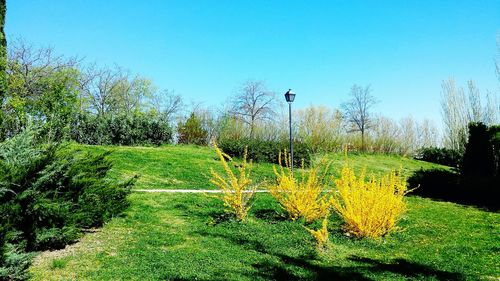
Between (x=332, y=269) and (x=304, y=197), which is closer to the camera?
(x=332, y=269)

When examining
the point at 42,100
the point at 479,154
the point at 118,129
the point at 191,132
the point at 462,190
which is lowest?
the point at 462,190

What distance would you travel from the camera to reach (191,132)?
25.5m

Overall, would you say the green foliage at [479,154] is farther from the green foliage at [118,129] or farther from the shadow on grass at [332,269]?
the green foliage at [118,129]

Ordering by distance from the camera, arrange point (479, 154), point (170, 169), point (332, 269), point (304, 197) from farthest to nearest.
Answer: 1. point (479, 154)
2. point (170, 169)
3. point (304, 197)
4. point (332, 269)

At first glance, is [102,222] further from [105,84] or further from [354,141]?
[105,84]

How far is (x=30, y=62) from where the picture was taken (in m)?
23.8

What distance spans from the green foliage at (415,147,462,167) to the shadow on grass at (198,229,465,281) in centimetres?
2424

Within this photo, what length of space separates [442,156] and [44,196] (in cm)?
2868

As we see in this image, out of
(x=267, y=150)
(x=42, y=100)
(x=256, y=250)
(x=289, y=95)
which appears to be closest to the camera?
(x=256, y=250)

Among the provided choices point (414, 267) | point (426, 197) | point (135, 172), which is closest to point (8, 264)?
point (414, 267)

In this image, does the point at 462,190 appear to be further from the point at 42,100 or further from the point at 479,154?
the point at 42,100

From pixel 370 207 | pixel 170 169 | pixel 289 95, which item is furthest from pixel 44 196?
pixel 289 95

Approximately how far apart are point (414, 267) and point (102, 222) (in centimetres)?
506

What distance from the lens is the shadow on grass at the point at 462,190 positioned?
11.6m
